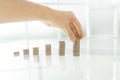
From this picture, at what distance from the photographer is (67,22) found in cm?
46

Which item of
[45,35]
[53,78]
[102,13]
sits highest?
[102,13]

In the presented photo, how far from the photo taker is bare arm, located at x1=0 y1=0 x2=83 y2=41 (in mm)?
347

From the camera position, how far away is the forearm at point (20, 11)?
34 cm

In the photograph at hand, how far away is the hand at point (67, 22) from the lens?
439 millimetres

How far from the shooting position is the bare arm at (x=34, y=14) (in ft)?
1.14

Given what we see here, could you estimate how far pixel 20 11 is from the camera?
36 centimetres

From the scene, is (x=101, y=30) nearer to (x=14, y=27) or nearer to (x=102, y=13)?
(x=102, y=13)

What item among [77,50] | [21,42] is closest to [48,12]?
[77,50]

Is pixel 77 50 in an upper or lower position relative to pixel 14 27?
lower

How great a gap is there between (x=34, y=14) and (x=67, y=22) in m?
0.09

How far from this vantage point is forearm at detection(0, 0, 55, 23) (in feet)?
1.12

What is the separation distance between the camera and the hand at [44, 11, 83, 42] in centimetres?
44

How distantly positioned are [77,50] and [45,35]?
42 cm

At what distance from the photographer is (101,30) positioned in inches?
47.6
